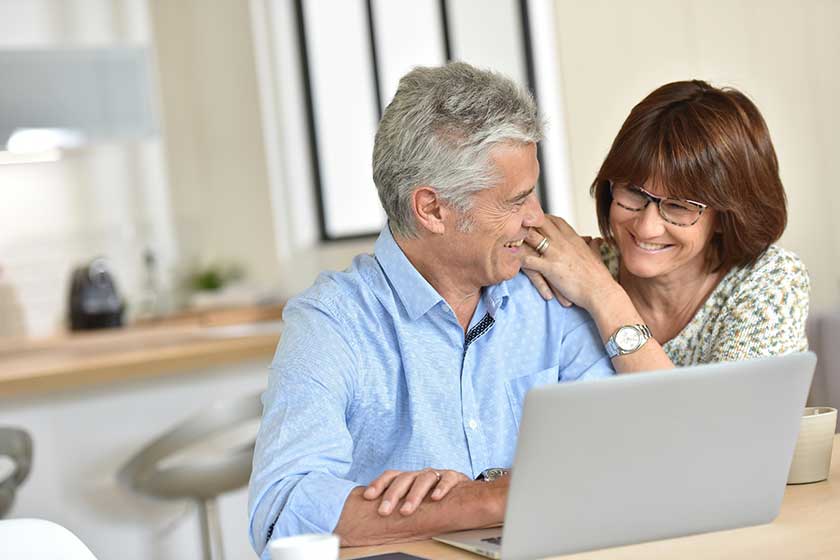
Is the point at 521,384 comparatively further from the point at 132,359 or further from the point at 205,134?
the point at 205,134

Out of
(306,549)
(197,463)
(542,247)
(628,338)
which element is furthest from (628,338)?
(197,463)

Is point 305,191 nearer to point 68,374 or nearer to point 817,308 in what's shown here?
point 68,374

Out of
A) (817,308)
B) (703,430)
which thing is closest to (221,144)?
(817,308)

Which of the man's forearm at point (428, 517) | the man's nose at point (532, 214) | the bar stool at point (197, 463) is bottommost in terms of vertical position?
the bar stool at point (197, 463)

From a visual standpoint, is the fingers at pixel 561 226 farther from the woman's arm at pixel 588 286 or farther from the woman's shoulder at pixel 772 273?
the woman's shoulder at pixel 772 273

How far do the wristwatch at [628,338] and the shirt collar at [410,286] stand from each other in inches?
7.9

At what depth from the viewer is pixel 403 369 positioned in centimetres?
180

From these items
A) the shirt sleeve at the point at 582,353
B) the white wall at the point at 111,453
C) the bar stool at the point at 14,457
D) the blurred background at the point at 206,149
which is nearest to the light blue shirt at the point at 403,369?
the shirt sleeve at the point at 582,353

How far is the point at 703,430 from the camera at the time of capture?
4.29 ft

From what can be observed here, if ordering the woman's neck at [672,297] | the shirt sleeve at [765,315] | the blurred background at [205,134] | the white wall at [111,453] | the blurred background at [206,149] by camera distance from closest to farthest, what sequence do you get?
1. the shirt sleeve at [765,315]
2. the woman's neck at [672,297]
3. the white wall at [111,453]
4. the blurred background at [205,134]
5. the blurred background at [206,149]

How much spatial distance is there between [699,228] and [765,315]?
7.3 inches

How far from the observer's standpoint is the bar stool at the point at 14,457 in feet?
9.53

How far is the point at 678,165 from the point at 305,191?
14.3ft

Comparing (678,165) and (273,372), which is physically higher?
(678,165)
